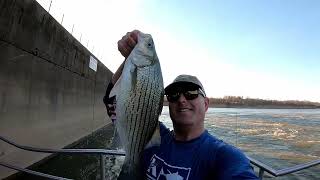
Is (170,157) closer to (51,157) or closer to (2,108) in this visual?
(2,108)

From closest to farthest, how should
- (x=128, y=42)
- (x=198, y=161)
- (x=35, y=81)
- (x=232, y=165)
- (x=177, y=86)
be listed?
(x=232, y=165) < (x=198, y=161) < (x=128, y=42) < (x=177, y=86) < (x=35, y=81)

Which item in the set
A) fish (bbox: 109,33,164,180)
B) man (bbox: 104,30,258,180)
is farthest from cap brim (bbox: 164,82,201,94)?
fish (bbox: 109,33,164,180)

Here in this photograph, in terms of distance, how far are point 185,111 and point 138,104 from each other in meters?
0.39

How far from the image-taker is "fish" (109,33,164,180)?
228cm

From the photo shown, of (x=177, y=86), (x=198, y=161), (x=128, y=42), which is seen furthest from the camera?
(x=177, y=86)

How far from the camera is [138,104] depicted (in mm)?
2273

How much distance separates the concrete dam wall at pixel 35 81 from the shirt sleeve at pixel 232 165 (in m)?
6.55

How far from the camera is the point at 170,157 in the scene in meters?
2.43

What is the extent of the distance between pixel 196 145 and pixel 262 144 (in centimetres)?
1884

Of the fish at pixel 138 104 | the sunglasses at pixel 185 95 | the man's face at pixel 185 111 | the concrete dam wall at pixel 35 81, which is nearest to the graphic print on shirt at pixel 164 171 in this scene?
the fish at pixel 138 104

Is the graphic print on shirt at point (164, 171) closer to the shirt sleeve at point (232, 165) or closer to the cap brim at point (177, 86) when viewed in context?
the shirt sleeve at point (232, 165)

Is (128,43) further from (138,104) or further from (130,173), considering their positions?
(130,173)

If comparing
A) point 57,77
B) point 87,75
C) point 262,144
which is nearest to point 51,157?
point 57,77

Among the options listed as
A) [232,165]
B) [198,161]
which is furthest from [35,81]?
[232,165]
